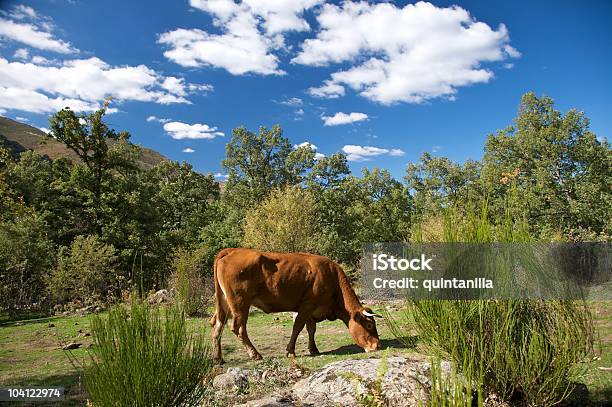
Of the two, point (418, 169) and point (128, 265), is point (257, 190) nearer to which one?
point (128, 265)

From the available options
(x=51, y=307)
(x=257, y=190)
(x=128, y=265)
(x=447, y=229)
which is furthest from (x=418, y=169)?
(x=447, y=229)

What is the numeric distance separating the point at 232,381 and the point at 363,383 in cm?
257

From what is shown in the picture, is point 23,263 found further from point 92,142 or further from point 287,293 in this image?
point 287,293

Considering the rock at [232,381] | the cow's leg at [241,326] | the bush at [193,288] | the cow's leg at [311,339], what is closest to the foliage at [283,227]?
the bush at [193,288]

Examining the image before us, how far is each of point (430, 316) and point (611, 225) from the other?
100ft

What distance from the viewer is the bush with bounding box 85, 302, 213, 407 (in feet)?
12.7

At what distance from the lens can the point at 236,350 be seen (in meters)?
10.9

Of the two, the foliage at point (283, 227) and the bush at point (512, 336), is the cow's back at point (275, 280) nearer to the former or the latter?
the bush at point (512, 336)

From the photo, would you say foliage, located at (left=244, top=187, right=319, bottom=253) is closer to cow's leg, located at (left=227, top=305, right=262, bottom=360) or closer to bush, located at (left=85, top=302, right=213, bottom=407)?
cow's leg, located at (left=227, top=305, right=262, bottom=360)

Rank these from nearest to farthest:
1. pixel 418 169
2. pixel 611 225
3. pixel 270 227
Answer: pixel 611 225, pixel 270 227, pixel 418 169

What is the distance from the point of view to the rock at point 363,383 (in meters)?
5.01

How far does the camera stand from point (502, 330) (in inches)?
183

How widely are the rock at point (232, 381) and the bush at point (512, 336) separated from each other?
3.16 meters

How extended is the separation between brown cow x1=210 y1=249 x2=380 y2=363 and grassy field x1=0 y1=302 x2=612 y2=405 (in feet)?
1.63
